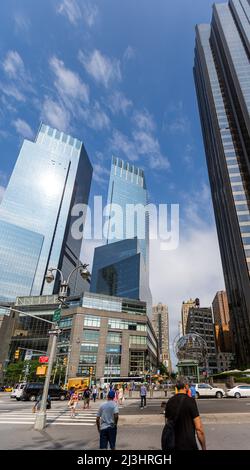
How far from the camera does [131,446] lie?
24.6ft

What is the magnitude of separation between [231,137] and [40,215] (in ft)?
366

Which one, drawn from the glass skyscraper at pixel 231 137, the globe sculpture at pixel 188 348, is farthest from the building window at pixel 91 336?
the glass skyscraper at pixel 231 137

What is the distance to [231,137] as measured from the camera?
290ft

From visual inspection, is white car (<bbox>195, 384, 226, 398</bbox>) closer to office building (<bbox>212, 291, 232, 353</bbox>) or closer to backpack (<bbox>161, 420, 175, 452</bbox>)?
backpack (<bbox>161, 420, 175, 452</bbox>)

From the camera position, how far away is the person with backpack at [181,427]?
365 centimetres

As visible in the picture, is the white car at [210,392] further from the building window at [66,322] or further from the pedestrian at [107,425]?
the building window at [66,322]

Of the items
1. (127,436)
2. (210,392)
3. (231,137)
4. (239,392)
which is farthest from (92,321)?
(231,137)

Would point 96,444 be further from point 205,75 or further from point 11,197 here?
point 11,197

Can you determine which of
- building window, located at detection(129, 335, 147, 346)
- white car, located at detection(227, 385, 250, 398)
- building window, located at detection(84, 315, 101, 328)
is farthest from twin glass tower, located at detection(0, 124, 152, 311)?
white car, located at detection(227, 385, 250, 398)

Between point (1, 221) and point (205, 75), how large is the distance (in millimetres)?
118799

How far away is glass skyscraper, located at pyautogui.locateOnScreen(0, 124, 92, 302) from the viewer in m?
127

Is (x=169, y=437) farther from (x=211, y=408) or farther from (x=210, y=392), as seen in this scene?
(x=210, y=392)

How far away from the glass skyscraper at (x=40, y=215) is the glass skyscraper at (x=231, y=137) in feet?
305
